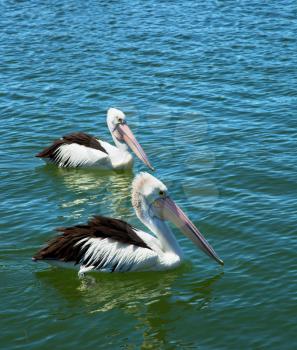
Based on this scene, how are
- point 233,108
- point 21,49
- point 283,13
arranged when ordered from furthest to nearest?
point 283,13, point 21,49, point 233,108

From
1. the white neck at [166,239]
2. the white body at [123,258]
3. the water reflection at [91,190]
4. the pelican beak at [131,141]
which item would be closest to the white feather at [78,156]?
the water reflection at [91,190]

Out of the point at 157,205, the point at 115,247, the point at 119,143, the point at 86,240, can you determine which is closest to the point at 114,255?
the point at 115,247

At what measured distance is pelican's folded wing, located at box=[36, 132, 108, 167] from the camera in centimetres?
1340

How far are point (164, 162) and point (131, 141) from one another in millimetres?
698

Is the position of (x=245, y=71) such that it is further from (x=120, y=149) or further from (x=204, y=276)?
(x=204, y=276)

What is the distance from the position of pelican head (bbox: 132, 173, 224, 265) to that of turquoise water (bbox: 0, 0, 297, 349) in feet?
1.60

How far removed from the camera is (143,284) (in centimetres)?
962

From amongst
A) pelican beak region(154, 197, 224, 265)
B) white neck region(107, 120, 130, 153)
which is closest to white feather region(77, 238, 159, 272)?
pelican beak region(154, 197, 224, 265)

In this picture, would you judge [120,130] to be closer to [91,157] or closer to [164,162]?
[91,157]

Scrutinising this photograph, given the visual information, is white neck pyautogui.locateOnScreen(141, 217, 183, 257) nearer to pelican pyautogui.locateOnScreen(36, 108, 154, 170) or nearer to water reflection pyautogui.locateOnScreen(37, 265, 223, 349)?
water reflection pyautogui.locateOnScreen(37, 265, 223, 349)

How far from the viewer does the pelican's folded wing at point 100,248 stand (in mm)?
9578

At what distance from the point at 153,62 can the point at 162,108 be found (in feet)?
10.0

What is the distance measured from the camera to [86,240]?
9617mm

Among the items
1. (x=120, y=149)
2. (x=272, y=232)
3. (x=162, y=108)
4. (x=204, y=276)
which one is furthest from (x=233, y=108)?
(x=204, y=276)
